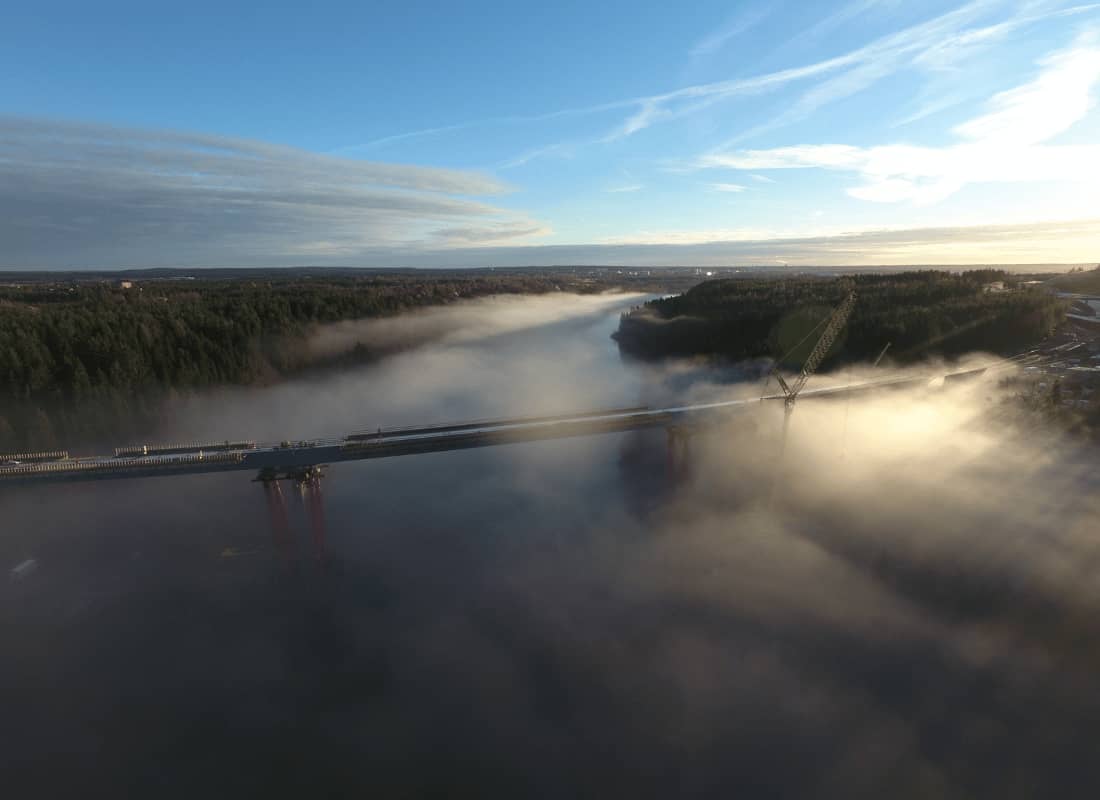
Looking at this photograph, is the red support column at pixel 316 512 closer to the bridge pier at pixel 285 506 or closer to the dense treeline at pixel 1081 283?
the bridge pier at pixel 285 506

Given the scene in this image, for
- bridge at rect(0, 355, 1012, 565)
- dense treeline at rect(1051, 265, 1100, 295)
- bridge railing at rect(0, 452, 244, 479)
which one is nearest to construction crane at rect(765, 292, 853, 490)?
bridge at rect(0, 355, 1012, 565)

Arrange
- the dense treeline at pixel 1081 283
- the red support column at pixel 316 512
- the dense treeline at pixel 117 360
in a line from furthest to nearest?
1. the dense treeline at pixel 1081 283
2. the dense treeline at pixel 117 360
3. the red support column at pixel 316 512

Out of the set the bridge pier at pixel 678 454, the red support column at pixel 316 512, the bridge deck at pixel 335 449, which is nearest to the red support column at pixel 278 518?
the bridge deck at pixel 335 449

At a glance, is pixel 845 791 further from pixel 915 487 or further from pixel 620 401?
pixel 620 401

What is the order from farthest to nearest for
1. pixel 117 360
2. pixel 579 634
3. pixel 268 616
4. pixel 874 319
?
pixel 874 319 < pixel 117 360 < pixel 268 616 < pixel 579 634

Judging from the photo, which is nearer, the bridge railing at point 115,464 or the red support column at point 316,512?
the bridge railing at point 115,464

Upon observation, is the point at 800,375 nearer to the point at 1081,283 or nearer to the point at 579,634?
the point at 579,634

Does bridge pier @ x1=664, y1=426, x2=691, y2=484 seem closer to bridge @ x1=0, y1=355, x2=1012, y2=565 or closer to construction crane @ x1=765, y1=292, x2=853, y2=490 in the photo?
bridge @ x1=0, y1=355, x2=1012, y2=565

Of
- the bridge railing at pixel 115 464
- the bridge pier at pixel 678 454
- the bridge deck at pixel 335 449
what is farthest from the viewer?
the bridge pier at pixel 678 454

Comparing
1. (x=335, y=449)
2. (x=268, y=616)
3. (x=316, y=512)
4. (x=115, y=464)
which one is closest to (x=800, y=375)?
(x=335, y=449)
